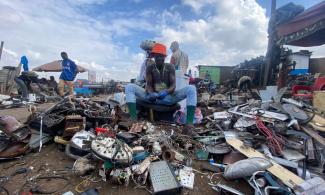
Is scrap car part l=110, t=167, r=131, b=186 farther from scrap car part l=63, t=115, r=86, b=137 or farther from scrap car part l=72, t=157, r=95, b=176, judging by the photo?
scrap car part l=63, t=115, r=86, b=137

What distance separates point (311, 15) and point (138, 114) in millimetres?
4097

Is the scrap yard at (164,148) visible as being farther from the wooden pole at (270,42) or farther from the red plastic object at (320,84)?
the wooden pole at (270,42)

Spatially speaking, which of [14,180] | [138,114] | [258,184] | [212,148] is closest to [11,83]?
[138,114]

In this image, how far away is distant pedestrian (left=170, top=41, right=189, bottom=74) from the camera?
5234mm

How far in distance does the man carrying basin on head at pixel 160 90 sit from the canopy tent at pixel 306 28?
2.97m

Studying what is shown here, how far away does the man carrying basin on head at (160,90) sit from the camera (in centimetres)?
329

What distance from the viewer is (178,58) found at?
207 inches

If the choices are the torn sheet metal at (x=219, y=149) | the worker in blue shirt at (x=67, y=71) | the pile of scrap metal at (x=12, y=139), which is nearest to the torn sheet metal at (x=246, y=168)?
the torn sheet metal at (x=219, y=149)

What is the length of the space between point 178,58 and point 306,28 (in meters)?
2.92

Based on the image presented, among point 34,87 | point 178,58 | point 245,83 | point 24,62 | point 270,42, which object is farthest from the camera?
point 34,87

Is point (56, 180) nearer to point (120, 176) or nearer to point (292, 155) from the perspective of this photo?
point (120, 176)

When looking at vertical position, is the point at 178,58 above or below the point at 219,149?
above

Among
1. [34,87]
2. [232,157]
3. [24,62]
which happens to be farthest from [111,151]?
[34,87]

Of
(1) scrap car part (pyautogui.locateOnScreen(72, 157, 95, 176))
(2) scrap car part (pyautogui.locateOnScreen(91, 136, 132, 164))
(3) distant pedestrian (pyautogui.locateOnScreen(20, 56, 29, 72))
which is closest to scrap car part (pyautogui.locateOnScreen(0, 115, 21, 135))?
(1) scrap car part (pyautogui.locateOnScreen(72, 157, 95, 176))
